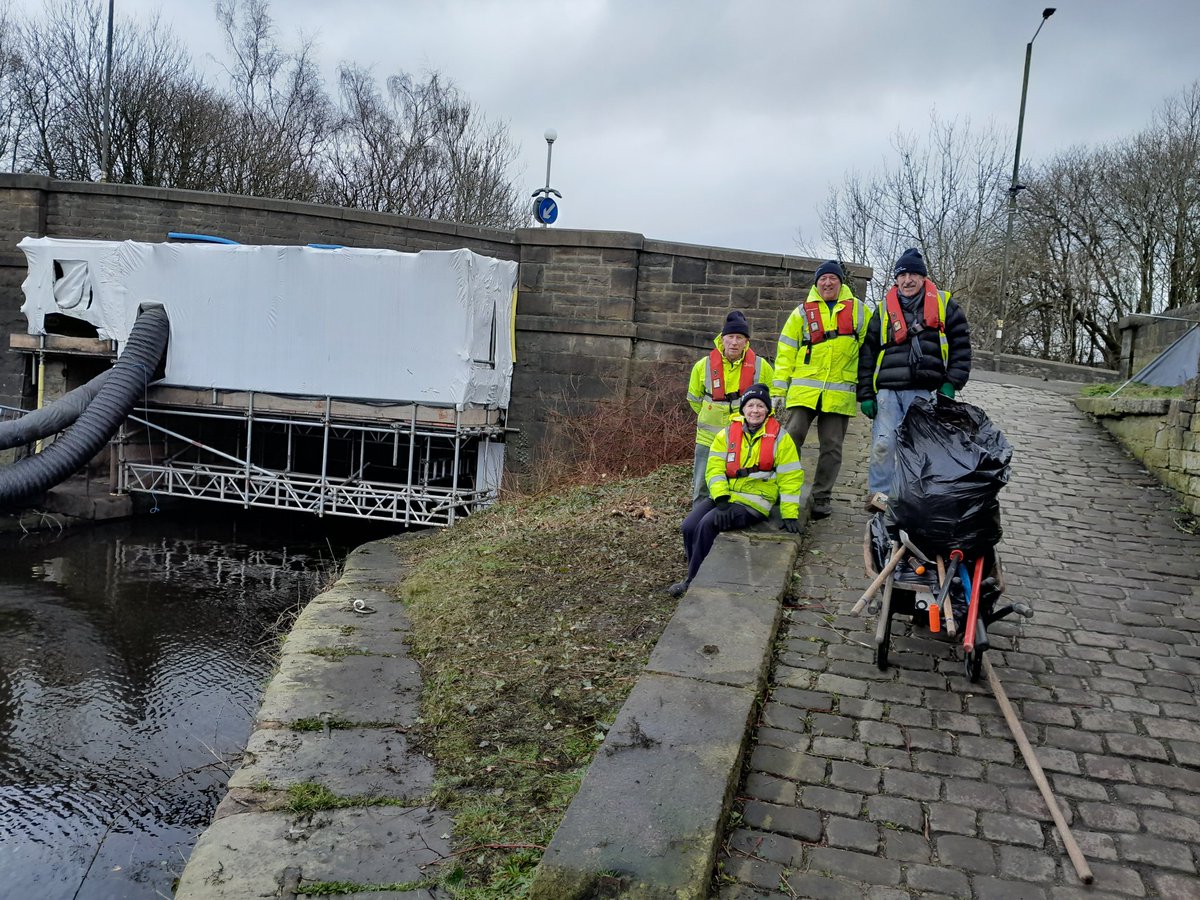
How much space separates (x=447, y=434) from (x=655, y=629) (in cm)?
764

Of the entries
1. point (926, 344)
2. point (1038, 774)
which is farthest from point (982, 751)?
point (926, 344)

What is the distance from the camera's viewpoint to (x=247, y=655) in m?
8.55

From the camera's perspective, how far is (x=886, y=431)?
20.6 feet

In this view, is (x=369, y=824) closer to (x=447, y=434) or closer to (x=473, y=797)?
(x=473, y=797)

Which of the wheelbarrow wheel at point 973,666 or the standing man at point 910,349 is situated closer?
the wheelbarrow wheel at point 973,666

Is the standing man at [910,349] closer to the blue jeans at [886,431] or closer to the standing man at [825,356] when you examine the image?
the blue jeans at [886,431]

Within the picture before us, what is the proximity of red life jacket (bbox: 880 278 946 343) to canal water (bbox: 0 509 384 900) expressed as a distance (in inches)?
192

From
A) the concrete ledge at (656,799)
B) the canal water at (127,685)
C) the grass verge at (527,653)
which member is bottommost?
the canal water at (127,685)

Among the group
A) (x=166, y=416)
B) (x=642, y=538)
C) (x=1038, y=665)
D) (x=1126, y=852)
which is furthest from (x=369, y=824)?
(x=166, y=416)

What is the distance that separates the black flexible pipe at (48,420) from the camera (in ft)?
41.7

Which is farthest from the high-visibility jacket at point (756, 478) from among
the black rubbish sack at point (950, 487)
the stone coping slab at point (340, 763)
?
the stone coping slab at point (340, 763)

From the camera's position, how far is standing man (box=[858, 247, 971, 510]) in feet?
20.1

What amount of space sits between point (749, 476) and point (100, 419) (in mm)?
10581

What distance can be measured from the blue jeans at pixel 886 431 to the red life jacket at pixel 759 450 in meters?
0.97
